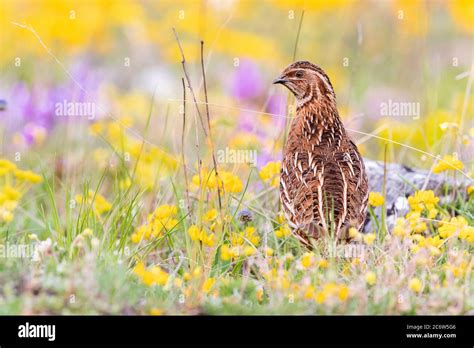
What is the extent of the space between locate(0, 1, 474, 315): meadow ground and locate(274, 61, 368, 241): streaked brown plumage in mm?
Answer: 168

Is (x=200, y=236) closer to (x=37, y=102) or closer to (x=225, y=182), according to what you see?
(x=225, y=182)

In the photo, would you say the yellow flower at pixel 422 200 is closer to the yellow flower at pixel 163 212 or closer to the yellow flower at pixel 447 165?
the yellow flower at pixel 447 165

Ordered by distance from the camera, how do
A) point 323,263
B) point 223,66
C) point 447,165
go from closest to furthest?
point 323,263 < point 447,165 < point 223,66

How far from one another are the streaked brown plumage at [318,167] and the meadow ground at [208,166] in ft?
0.55

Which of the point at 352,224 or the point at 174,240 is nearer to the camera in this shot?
the point at 352,224

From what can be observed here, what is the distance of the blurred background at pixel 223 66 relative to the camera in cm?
1116

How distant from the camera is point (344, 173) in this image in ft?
26.3

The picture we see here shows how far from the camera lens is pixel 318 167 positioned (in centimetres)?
810

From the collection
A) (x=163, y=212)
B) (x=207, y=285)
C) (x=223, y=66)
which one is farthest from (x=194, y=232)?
(x=223, y=66)

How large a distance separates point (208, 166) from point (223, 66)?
22.7 ft

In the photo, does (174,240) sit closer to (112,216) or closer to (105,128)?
(112,216)

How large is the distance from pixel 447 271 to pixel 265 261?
121 centimetres
